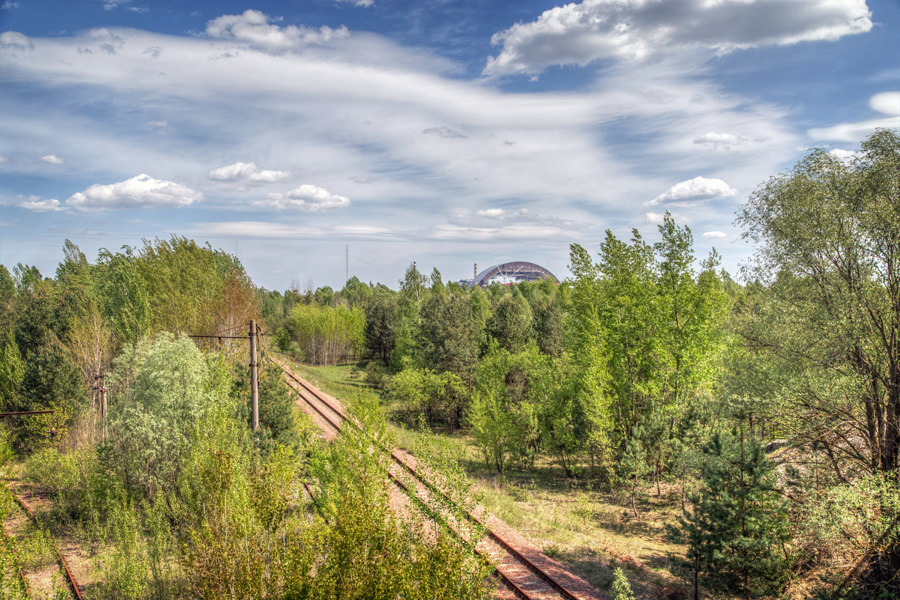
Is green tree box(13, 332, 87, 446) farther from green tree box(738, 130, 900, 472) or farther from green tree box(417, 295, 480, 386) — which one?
green tree box(738, 130, 900, 472)

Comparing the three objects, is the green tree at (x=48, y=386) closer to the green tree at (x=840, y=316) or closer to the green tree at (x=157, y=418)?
the green tree at (x=157, y=418)

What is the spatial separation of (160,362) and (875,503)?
Answer: 815 inches

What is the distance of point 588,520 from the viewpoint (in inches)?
810

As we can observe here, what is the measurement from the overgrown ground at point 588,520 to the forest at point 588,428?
69 cm

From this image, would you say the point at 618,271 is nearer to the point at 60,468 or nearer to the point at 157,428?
the point at 157,428

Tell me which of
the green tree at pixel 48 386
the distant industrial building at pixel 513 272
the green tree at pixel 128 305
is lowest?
the green tree at pixel 48 386

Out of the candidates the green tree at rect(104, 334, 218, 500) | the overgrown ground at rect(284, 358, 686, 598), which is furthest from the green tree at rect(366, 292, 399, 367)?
the green tree at rect(104, 334, 218, 500)

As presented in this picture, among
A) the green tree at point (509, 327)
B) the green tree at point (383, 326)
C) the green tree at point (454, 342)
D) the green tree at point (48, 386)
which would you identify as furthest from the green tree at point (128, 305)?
the green tree at point (383, 326)

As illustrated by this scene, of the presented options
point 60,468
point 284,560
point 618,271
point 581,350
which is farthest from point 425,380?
point 284,560

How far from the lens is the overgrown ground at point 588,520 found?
15000mm

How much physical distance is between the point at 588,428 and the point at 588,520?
21.1ft

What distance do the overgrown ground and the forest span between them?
69 centimetres

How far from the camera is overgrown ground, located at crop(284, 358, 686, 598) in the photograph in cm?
1500

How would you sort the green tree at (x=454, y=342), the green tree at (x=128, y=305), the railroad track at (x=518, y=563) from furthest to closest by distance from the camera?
the green tree at (x=454, y=342) → the green tree at (x=128, y=305) → the railroad track at (x=518, y=563)
